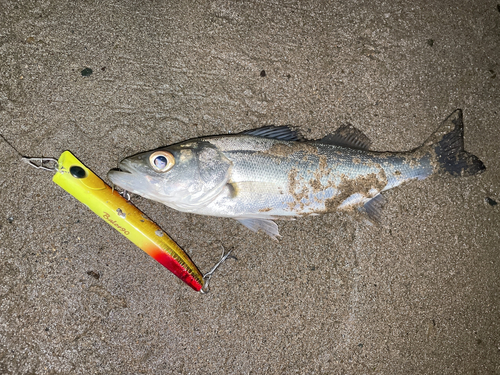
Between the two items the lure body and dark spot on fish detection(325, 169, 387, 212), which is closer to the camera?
the lure body

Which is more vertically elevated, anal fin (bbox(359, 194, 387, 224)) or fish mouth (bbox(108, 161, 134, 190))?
anal fin (bbox(359, 194, 387, 224))

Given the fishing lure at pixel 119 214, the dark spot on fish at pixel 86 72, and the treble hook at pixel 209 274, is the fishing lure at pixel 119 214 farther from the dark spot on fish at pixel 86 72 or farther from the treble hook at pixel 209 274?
the dark spot on fish at pixel 86 72

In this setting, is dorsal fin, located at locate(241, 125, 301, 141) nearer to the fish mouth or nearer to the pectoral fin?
the pectoral fin

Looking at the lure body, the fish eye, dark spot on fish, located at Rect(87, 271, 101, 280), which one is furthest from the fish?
dark spot on fish, located at Rect(87, 271, 101, 280)

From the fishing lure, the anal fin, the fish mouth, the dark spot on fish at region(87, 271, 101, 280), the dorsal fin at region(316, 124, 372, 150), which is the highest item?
the dorsal fin at region(316, 124, 372, 150)

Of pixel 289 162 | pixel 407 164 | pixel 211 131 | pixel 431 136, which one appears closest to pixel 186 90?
pixel 211 131

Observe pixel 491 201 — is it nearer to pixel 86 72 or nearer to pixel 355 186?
pixel 355 186

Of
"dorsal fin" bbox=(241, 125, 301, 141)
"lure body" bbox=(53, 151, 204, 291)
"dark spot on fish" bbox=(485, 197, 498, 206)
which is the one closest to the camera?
"lure body" bbox=(53, 151, 204, 291)

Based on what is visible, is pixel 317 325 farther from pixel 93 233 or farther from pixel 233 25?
pixel 233 25

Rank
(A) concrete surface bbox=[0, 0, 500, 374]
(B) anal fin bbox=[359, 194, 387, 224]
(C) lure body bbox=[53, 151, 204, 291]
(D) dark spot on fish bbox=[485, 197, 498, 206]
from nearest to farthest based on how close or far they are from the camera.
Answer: (C) lure body bbox=[53, 151, 204, 291] < (A) concrete surface bbox=[0, 0, 500, 374] < (B) anal fin bbox=[359, 194, 387, 224] < (D) dark spot on fish bbox=[485, 197, 498, 206]
